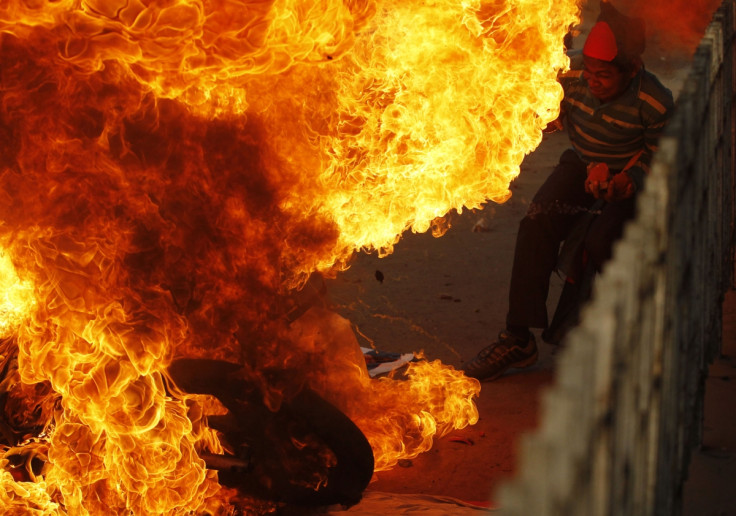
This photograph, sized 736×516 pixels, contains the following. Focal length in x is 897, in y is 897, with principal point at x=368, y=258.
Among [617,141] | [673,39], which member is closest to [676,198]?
[617,141]

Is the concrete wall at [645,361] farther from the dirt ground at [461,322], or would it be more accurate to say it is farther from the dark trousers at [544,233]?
the dark trousers at [544,233]

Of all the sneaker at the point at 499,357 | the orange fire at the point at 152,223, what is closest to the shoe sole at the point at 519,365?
the sneaker at the point at 499,357

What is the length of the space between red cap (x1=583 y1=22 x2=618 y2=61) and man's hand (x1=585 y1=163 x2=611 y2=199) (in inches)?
27.2

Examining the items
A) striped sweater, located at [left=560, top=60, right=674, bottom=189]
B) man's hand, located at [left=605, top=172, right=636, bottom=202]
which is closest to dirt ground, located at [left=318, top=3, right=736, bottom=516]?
man's hand, located at [left=605, top=172, right=636, bottom=202]

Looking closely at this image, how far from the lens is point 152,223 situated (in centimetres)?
426

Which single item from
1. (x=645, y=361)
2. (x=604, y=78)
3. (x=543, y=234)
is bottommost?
(x=645, y=361)

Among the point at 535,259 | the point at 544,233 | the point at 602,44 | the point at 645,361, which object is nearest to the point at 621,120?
the point at 602,44

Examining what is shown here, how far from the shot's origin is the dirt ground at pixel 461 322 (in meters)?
5.01

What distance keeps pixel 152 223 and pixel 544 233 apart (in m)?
2.88

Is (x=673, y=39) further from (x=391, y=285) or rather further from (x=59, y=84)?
(x=59, y=84)

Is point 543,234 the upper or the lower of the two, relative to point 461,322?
upper

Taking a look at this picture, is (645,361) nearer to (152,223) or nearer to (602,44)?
(152,223)

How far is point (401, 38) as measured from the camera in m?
5.28

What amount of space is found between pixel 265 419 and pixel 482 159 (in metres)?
2.19
